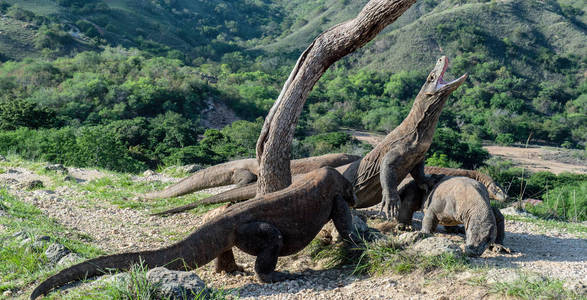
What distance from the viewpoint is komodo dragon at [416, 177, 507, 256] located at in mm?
4449

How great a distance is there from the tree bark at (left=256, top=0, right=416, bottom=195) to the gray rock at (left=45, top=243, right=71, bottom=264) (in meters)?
2.21

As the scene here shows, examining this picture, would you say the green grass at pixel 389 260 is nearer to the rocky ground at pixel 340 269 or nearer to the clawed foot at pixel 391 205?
the rocky ground at pixel 340 269

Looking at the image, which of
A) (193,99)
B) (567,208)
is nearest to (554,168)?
(567,208)

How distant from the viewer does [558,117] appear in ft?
174

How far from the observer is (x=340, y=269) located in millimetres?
4262

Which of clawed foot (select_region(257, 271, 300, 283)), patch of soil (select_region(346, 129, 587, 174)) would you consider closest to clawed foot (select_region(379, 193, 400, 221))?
clawed foot (select_region(257, 271, 300, 283))

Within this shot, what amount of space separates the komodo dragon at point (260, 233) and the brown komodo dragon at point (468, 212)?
98 centimetres

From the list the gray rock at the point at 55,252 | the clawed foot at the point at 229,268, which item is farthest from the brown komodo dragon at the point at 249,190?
the clawed foot at the point at 229,268

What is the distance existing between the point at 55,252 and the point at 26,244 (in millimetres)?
405

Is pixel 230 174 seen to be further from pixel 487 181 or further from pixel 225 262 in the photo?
pixel 225 262

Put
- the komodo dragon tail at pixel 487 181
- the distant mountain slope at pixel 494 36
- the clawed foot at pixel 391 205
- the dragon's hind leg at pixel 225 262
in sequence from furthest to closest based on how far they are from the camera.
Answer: the distant mountain slope at pixel 494 36
the komodo dragon tail at pixel 487 181
the clawed foot at pixel 391 205
the dragon's hind leg at pixel 225 262

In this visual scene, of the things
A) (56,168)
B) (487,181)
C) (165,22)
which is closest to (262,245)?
(487,181)

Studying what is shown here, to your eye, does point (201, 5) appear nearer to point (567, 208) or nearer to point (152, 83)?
point (152, 83)

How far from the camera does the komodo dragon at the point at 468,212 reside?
4.45 metres
